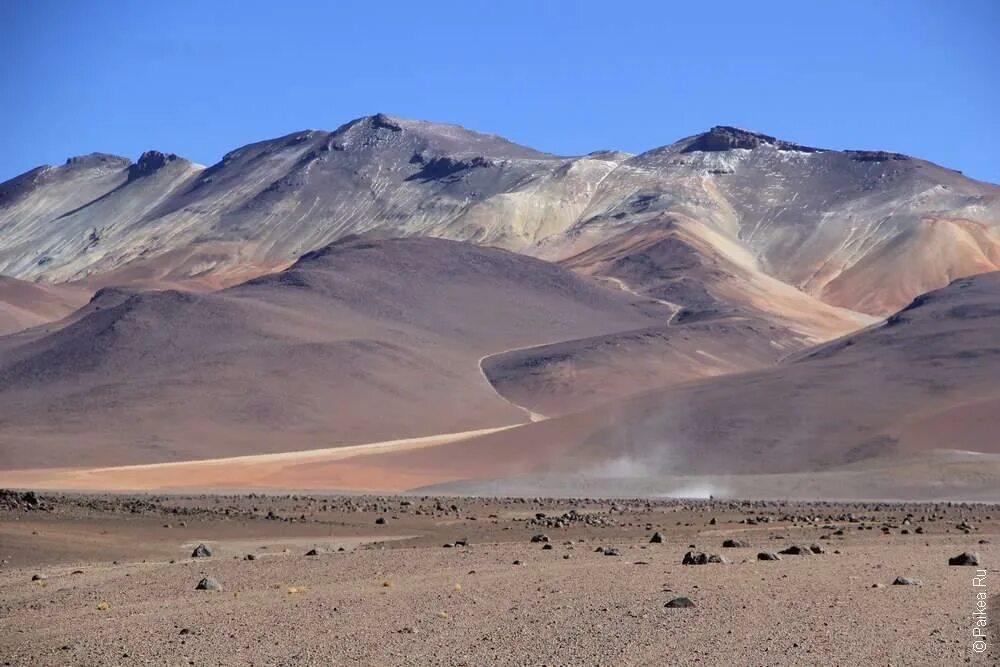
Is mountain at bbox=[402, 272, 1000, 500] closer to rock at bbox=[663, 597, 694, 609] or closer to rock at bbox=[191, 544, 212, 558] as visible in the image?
rock at bbox=[191, 544, 212, 558]

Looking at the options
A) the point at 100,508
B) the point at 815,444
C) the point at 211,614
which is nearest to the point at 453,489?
the point at 815,444

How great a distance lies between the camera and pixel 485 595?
23.1 metres

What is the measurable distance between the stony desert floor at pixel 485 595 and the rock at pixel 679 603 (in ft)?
0.51

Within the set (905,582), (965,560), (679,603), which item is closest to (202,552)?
(679,603)

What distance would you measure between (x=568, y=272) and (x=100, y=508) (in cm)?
12829

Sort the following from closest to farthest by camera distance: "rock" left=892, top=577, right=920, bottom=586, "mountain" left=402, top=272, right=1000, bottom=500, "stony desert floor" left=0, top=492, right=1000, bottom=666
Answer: "stony desert floor" left=0, top=492, right=1000, bottom=666 < "rock" left=892, top=577, right=920, bottom=586 < "mountain" left=402, top=272, right=1000, bottom=500

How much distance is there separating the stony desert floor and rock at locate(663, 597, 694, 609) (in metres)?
0.16

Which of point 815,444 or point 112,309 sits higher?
point 112,309

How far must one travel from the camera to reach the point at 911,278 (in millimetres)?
191125

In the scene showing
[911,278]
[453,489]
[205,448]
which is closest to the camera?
[453,489]

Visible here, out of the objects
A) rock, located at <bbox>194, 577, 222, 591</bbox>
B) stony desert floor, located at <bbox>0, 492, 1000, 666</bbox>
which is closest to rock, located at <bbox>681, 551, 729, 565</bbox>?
stony desert floor, located at <bbox>0, 492, 1000, 666</bbox>

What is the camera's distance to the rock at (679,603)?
2097 cm

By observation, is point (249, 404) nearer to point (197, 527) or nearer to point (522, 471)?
point (522, 471)

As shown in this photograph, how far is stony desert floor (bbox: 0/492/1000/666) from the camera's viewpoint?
59.4 feet
